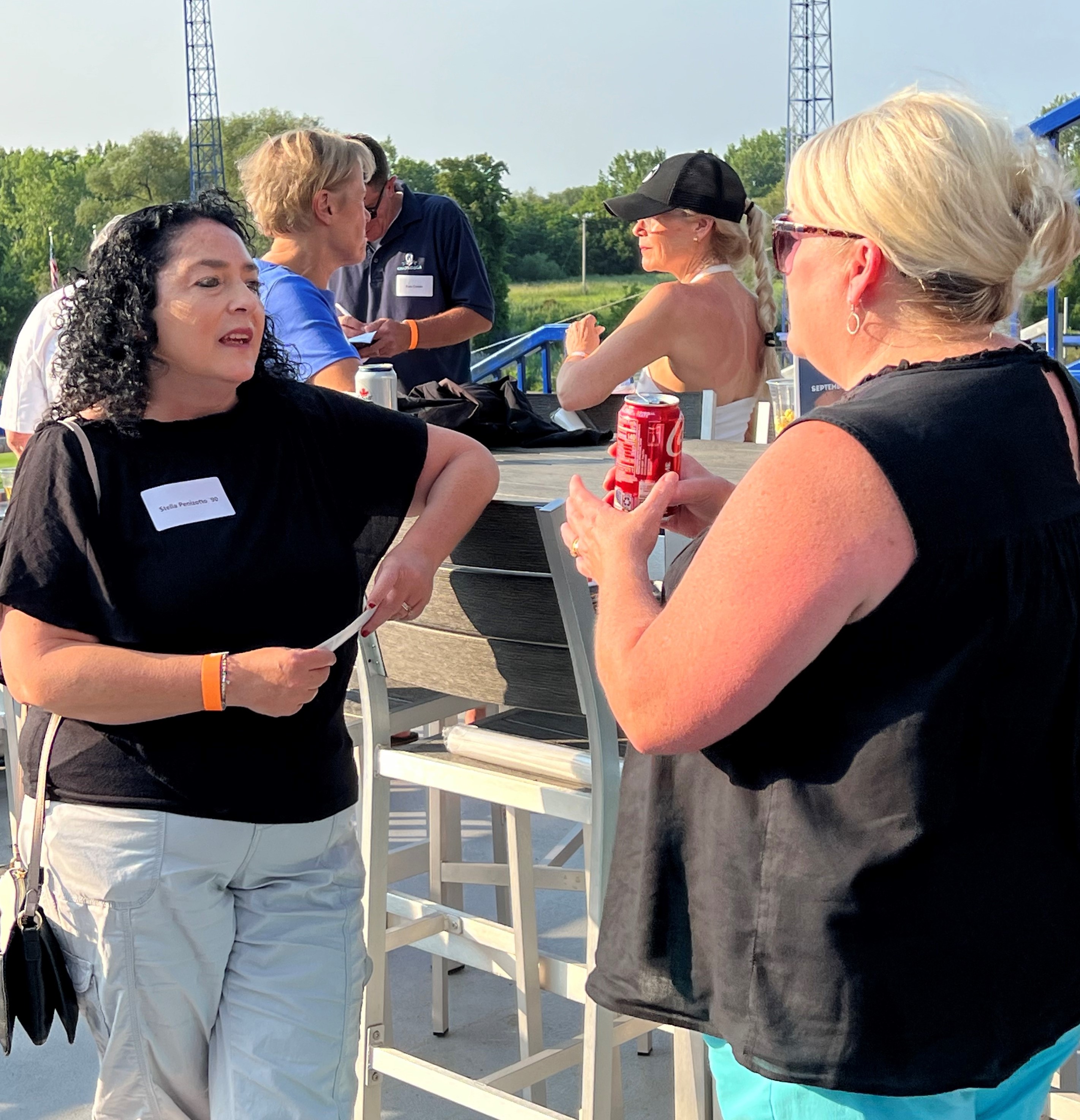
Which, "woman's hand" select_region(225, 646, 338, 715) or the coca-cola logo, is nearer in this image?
the coca-cola logo

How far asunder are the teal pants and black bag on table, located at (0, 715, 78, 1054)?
0.96 metres

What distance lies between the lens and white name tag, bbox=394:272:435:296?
4.56 meters

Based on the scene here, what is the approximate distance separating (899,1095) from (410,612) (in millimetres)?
1045

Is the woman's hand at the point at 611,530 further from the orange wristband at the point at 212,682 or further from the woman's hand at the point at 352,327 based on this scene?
the woman's hand at the point at 352,327

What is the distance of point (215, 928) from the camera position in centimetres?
183

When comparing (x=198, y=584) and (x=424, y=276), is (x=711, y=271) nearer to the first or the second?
(x=424, y=276)

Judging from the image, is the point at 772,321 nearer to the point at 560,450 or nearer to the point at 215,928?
the point at 560,450

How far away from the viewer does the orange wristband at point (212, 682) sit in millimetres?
1702

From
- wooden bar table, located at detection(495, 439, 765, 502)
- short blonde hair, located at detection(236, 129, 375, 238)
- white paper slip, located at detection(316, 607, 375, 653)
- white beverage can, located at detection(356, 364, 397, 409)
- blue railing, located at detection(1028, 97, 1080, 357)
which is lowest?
white paper slip, located at detection(316, 607, 375, 653)

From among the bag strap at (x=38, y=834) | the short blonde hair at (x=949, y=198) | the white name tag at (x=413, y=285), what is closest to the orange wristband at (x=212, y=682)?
the bag strap at (x=38, y=834)

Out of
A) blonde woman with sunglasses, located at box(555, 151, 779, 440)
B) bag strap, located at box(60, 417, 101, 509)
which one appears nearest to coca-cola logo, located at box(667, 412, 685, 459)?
bag strap, located at box(60, 417, 101, 509)

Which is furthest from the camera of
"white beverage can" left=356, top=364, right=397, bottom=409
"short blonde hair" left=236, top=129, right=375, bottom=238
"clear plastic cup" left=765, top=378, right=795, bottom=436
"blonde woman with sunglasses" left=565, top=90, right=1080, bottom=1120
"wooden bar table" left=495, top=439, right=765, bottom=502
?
"short blonde hair" left=236, top=129, right=375, bottom=238

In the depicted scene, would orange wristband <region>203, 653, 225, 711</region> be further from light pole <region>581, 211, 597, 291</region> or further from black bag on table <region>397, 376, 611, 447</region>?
light pole <region>581, 211, 597, 291</region>

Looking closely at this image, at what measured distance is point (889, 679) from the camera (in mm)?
1128
